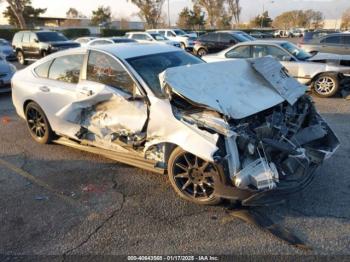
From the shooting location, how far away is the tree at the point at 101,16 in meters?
64.1

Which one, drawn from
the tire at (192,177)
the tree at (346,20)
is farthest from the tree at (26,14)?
the tree at (346,20)

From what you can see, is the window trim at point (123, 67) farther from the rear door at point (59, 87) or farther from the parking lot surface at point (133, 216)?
the parking lot surface at point (133, 216)

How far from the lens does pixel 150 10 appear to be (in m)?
55.7

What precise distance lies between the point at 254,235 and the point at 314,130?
5.58 ft

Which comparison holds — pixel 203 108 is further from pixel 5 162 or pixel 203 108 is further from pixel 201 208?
pixel 5 162

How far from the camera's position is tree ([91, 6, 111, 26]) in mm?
64062

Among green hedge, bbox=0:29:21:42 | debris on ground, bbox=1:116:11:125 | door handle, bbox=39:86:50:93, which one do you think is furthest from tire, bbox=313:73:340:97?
green hedge, bbox=0:29:21:42

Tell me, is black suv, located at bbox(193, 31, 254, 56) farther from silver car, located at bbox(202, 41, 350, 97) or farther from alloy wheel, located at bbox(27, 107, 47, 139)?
alloy wheel, located at bbox(27, 107, 47, 139)

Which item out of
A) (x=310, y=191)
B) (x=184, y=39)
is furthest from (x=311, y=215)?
(x=184, y=39)

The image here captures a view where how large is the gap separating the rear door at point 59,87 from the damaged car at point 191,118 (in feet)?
0.05

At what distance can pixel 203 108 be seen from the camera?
147 inches

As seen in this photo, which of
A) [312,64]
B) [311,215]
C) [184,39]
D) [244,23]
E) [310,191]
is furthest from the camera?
[244,23]

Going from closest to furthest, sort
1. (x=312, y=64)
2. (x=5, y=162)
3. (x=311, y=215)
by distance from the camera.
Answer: (x=311, y=215), (x=5, y=162), (x=312, y=64)

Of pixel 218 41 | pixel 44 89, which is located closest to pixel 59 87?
pixel 44 89
